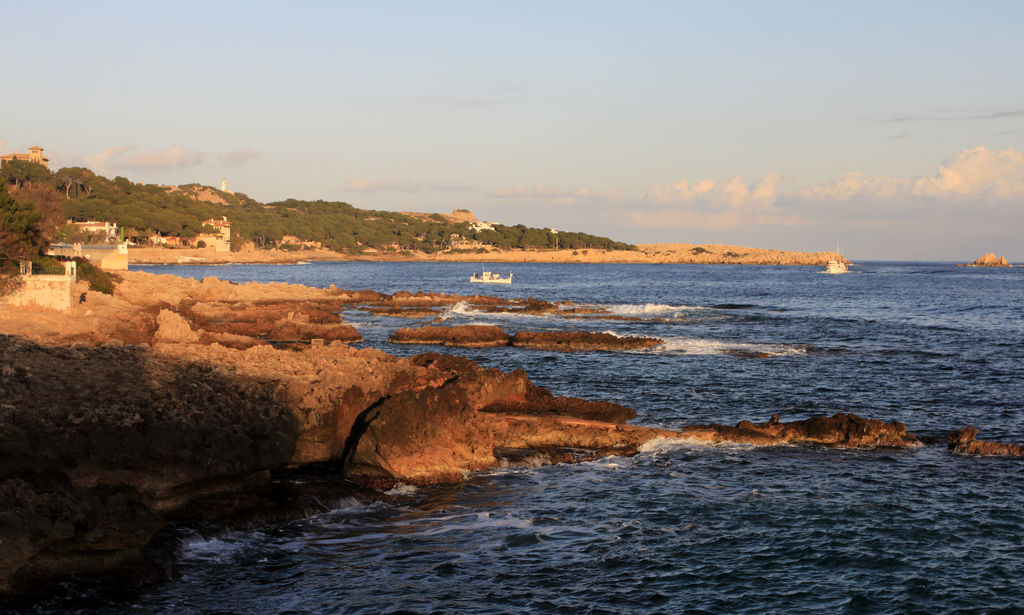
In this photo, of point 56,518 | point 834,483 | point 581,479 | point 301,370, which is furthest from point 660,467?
point 56,518

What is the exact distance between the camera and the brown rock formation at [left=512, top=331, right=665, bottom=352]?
37969 mm

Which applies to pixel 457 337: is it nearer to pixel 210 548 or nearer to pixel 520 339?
pixel 520 339

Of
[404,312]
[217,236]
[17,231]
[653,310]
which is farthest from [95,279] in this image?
[217,236]

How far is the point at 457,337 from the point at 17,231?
67.1 feet

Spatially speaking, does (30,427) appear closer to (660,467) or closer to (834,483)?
(660,467)

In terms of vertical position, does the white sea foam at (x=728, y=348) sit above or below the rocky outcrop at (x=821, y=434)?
above

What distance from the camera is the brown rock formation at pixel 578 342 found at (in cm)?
3797

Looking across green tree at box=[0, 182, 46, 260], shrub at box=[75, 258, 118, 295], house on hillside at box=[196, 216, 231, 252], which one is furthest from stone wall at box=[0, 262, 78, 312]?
house on hillside at box=[196, 216, 231, 252]

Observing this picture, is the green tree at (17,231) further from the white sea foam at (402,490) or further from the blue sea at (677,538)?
the white sea foam at (402,490)

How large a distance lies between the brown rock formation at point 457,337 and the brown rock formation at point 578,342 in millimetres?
962

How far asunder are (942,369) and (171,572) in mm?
29452

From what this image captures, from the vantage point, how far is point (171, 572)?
11.6 metres

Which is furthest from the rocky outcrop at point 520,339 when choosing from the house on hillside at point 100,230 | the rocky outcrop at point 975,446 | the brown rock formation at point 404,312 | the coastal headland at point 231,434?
the house on hillside at point 100,230

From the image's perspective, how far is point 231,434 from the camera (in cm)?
1472
